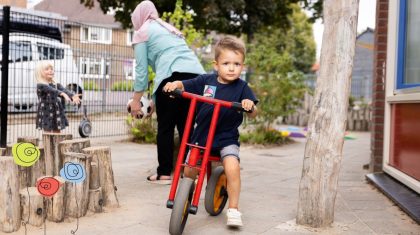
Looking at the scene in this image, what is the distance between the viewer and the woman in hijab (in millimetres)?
4840

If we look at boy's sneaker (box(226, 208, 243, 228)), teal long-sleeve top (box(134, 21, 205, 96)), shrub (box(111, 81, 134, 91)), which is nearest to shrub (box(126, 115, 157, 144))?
shrub (box(111, 81, 134, 91))

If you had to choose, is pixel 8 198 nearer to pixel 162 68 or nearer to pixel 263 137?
pixel 162 68

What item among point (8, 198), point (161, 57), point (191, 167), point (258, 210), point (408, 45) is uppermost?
point (408, 45)

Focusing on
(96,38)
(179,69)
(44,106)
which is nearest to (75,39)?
(96,38)

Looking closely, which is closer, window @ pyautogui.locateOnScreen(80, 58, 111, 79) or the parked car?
the parked car

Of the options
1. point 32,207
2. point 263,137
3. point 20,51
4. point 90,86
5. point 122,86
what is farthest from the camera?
point 263,137

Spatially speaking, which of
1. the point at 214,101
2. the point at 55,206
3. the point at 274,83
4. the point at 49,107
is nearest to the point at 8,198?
the point at 55,206

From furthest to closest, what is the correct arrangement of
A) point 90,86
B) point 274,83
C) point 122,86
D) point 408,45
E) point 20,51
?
point 274,83
point 122,86
point 90,86
point 20,51
point 408,45

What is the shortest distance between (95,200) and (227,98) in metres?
1.26

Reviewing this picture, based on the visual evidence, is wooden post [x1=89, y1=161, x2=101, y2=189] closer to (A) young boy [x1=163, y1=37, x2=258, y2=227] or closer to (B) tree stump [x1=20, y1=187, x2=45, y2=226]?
(B) tree stump [x1=20, y1=187, x2=45, y2=226]

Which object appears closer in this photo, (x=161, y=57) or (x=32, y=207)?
(x=32, y=207)

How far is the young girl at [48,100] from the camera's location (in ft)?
21.5

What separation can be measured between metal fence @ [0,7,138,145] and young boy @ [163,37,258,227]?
13.9ft

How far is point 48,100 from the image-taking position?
21.8 ft
